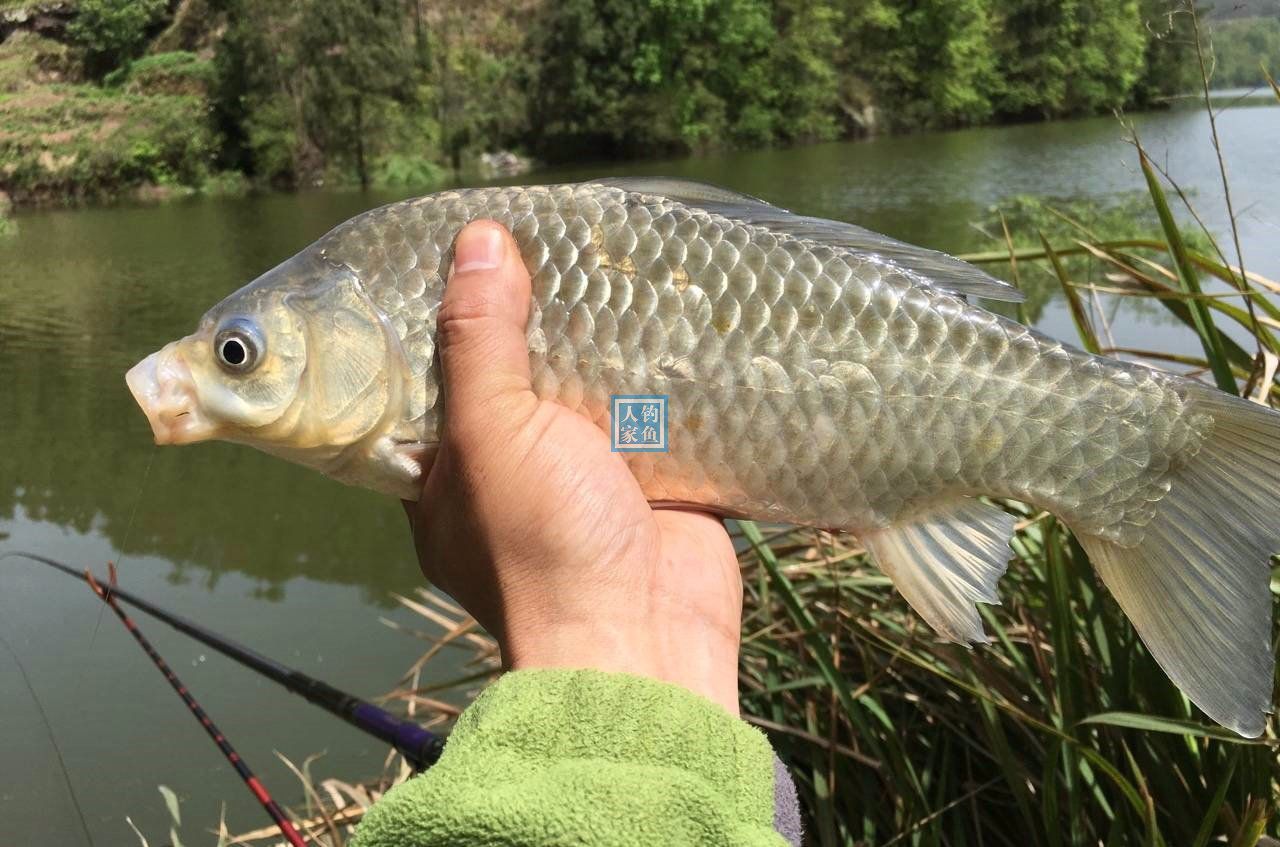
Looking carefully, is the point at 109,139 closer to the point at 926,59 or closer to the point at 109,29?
the point at 109,29

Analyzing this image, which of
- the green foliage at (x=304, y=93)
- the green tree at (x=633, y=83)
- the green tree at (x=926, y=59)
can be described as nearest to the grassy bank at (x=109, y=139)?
the green foliage at (x=304, y=93)

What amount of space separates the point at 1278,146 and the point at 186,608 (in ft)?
39.0

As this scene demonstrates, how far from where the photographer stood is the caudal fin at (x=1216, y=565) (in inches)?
56.6

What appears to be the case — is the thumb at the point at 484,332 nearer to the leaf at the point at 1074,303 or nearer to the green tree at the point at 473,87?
the leaf at the point at 1074,303

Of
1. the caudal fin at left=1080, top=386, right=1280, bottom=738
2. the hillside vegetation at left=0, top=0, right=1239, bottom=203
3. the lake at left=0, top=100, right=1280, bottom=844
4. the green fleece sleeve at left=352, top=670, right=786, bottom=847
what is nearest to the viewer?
the green fleece sleeve at left=352, top=670, right=786, bottom=847

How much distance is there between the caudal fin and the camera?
1.44m

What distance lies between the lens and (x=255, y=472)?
696 centimetres

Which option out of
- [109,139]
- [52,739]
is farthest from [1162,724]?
[109,139]

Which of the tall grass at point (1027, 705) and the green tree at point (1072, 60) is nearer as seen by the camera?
the tall grass at point (1027, 705)

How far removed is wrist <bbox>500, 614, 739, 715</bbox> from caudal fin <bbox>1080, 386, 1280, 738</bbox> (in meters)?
0.69

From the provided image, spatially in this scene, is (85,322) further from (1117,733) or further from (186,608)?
(1117,733)

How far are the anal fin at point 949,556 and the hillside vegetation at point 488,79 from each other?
30.4 metres

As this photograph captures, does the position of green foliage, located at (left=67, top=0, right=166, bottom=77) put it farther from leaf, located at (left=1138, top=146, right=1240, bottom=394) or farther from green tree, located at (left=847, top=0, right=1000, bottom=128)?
leaf, located at (left=1138, top=146, right=1240, bottom=394)

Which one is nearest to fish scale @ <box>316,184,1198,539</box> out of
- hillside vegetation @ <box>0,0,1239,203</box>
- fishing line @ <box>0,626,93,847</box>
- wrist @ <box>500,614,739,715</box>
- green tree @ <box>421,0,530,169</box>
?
A: wrist @ <box>500,614,739,715</box>
